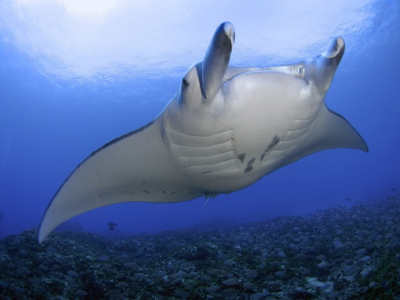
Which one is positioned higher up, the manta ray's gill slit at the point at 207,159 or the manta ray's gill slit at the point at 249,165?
the manta ray's gill slit at the point at 207,159

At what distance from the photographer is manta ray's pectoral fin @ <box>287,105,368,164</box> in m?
3.04

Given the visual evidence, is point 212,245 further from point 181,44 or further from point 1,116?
point 1,116

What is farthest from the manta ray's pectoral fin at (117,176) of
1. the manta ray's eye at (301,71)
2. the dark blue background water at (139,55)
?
the dark blue background water at (139,55)

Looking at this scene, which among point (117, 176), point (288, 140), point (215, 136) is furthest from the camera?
point (117, 176)

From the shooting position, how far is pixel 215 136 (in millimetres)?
2275

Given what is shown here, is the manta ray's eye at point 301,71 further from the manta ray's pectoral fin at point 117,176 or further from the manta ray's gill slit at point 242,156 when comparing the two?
the manta ray's pectoral fin at point 117,176

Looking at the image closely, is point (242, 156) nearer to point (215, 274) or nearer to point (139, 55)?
point (215, 274)

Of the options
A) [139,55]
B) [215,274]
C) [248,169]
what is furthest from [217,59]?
[139,55]

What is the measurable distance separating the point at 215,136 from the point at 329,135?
89.4 inches

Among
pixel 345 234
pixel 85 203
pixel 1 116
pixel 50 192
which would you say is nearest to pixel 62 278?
pixel 85 203

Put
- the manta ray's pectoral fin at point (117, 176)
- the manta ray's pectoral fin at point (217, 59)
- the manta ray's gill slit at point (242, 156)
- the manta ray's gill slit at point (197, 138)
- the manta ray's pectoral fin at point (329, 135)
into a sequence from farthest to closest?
the manta ray's pectoral fin at point (329, 135) < the manta ray's pectoral fin at point (117, 176) < the manta ray's gill slit at point (242, 156) < the manta ray's gill slit at point (197, 138) < the manta ray's pectoral fin at point (217, 59)

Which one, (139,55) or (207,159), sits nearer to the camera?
(207,159)

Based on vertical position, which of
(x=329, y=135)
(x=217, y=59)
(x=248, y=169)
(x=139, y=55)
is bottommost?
(x=248, y=169)

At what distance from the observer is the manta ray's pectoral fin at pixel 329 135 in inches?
120
